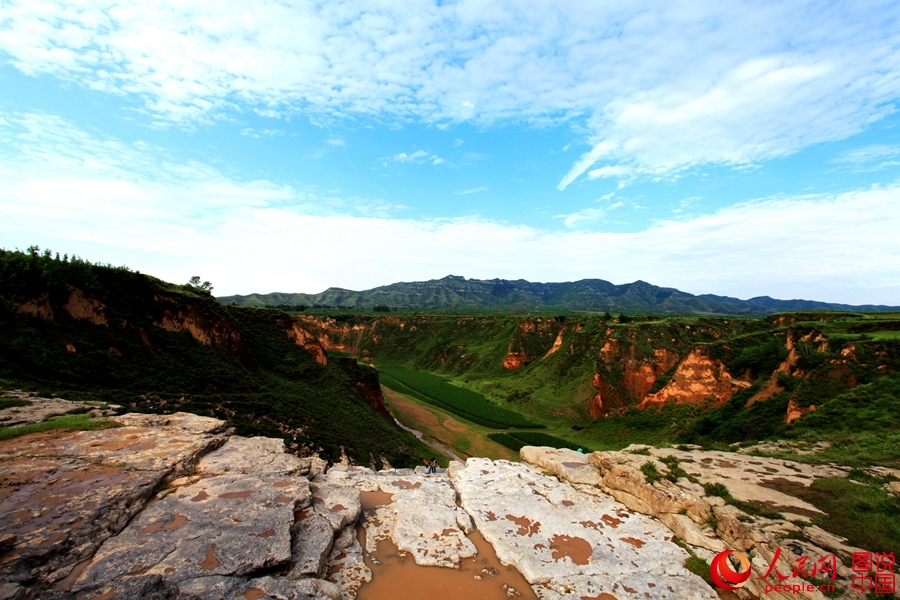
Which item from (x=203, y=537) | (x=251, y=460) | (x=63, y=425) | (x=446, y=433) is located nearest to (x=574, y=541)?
(x=203, y=537)

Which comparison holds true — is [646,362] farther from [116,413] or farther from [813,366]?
[116,413]

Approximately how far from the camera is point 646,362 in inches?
1763

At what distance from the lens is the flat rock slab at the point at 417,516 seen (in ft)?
34.6

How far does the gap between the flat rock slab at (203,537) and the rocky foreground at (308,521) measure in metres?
0.04

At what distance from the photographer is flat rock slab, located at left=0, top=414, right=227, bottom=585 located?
6.88 meters

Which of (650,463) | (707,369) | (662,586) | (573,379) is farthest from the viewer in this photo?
(573,379)

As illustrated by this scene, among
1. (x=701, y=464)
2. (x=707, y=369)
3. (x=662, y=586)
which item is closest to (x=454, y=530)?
(x=662, y=586)

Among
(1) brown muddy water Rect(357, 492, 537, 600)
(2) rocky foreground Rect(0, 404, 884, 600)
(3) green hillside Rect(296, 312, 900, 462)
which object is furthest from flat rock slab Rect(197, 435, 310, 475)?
(3) green hillside Rect(296, 312, 900, 462)

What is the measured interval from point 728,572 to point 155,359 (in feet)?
88.7

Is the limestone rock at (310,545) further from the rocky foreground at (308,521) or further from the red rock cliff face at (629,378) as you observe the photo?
the red rock cliff face at (629,378)

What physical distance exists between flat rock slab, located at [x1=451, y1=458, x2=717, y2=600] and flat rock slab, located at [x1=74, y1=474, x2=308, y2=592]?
6.06 m

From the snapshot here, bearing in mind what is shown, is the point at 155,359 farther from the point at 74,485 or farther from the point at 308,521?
the point at 308,521

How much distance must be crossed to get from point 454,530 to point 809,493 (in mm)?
11034

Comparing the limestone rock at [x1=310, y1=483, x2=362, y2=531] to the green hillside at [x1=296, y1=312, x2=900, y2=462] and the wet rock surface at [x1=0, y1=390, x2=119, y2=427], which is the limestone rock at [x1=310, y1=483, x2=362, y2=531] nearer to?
the wet rock surface at [x1=0, y1=390, x2=119, y2=427]
